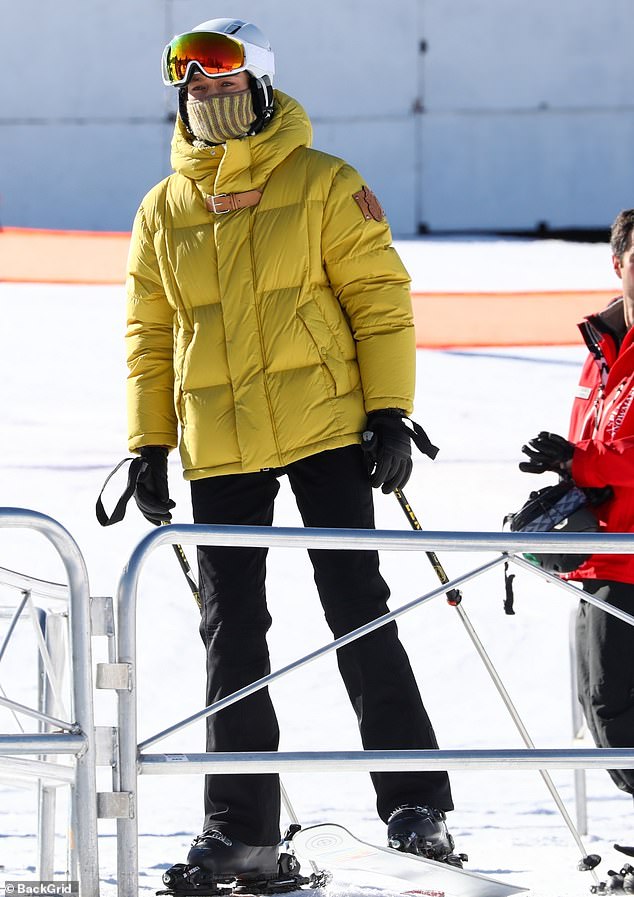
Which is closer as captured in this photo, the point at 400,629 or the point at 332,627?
the point at 332,627

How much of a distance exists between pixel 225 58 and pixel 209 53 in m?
0.04

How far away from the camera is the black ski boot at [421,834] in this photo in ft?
9.86

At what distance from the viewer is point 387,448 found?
3.17 m

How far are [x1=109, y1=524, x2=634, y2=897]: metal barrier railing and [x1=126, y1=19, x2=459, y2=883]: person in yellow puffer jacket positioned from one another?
1.39 feet

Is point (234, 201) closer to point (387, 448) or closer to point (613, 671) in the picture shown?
point (387, 448)

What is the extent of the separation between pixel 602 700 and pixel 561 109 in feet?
49.9

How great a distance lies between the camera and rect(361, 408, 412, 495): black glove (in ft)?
10.4

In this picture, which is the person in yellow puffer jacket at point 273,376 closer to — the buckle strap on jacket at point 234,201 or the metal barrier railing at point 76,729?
the buckle strap on jacket at point 234,201

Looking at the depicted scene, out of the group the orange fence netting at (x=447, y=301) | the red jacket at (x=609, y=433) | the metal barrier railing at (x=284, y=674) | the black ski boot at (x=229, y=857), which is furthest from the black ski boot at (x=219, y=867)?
the orange fence netting at (x=447, y=301)

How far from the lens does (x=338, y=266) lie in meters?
3.26

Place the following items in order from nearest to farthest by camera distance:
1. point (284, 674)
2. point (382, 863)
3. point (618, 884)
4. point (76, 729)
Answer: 1. point (76, 729)
2. point (284, 674)
3. point (382, 863)
4. point (618, 884)

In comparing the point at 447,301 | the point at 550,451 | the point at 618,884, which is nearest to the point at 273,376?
the point at 550,451

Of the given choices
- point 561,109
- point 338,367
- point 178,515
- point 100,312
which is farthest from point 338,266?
point 561,109

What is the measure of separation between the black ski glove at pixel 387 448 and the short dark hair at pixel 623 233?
2.43 ft
